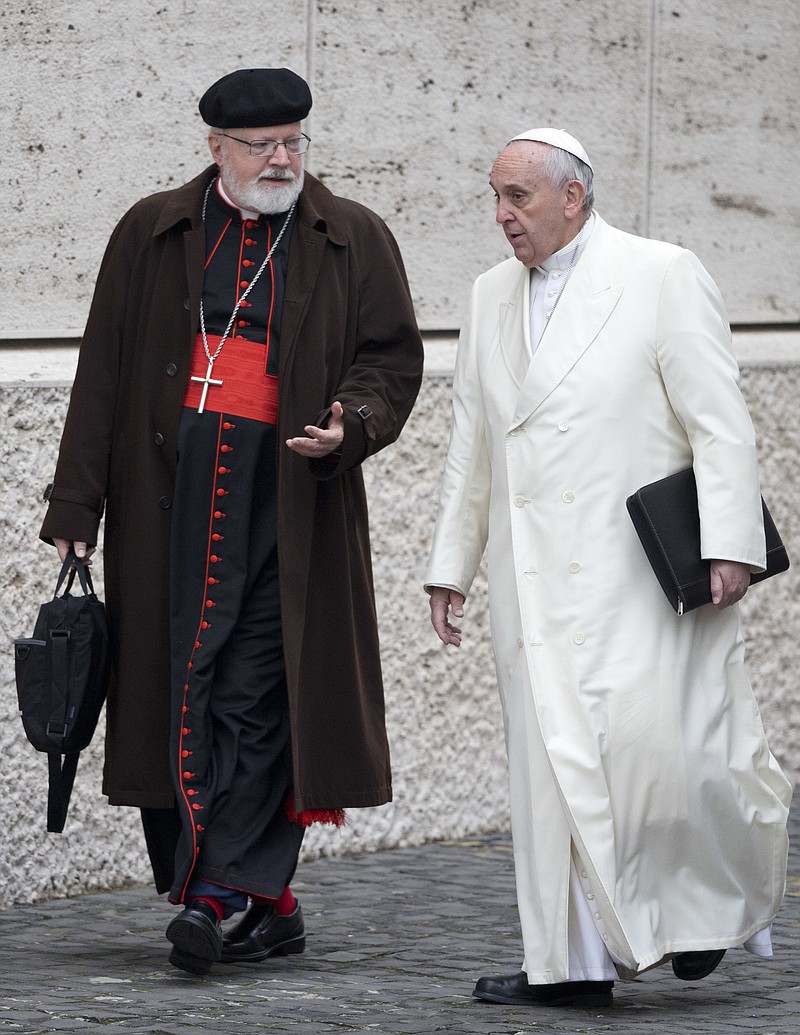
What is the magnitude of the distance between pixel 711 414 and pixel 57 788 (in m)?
1.83

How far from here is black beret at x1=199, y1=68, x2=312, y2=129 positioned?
5180mm

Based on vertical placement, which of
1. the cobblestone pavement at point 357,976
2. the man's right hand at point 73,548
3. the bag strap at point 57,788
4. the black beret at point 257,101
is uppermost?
the black beret at point 257,101

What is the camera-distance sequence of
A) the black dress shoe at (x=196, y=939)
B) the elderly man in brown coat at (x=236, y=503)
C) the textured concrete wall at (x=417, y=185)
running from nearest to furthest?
the black dress shoe at (x=196, y=939), the elderly man in brown coat at (x=236, y=503), the textured concrete wall at (x=417, y=185)

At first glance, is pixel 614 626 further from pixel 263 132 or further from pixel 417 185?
pixel 417 185

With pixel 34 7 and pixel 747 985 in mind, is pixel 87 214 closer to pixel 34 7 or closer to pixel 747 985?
pixel 34 7

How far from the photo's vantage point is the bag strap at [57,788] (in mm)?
5262

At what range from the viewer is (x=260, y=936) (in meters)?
5.37

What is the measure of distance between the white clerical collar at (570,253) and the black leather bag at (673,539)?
58cm

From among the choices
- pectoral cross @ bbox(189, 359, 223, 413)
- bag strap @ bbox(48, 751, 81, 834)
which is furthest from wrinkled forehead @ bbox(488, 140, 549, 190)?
bag strap @ bbox(48, 751, 81, 834)

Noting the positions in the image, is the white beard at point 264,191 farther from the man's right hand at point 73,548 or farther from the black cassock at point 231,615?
the man's right hand at point 73,548

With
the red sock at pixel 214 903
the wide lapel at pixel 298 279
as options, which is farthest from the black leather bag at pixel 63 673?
the wide lapel at pixel 298 279

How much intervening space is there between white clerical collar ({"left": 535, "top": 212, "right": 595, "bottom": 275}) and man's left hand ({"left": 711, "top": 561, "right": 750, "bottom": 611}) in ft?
2.57

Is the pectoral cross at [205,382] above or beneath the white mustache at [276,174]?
beneath

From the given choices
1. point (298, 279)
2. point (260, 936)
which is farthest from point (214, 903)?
point (298, 279)
